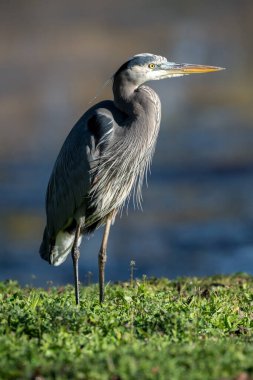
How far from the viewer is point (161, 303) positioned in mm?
6543

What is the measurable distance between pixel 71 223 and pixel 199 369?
145 inches

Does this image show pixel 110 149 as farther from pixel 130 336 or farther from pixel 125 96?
pixel 130 336

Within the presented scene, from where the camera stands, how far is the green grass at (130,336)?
4410mm

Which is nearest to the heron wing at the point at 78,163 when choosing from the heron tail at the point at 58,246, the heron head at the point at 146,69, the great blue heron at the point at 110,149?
the great blue heron at the point at 110,149

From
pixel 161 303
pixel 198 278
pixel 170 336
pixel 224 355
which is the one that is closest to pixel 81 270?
pixel 198 278

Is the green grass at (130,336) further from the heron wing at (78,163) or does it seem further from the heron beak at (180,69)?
the heron beak at (180,69)

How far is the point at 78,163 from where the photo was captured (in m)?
7.52

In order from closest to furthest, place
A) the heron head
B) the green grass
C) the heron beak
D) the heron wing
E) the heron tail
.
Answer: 1. the green grass
2. the heron wing
3. the heron head
4. the heron beak
5. the heron tail

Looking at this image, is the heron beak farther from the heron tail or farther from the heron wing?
the heron tail

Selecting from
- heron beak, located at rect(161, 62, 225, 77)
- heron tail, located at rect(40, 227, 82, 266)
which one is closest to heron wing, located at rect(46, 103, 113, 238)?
heron tail, located at rect(40, 227, 82, 266)

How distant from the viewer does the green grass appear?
4410 mm

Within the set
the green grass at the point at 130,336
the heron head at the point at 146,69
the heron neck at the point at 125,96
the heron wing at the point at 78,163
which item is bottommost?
the green grass at the point at 130,336

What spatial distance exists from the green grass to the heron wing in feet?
2.60

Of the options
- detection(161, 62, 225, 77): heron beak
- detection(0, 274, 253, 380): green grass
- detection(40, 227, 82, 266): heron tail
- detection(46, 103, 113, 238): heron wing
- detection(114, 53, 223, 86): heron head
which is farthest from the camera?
detection(40, 227, 82, 266): heron tail
